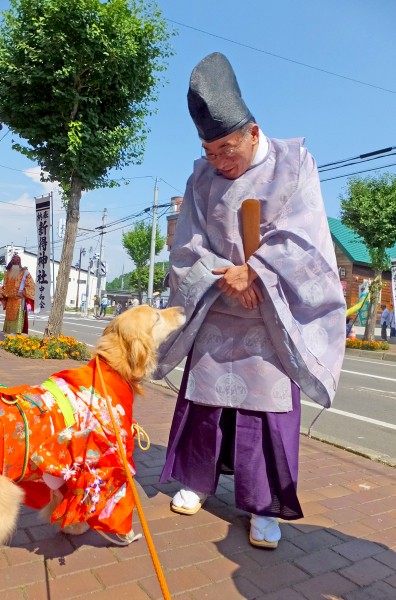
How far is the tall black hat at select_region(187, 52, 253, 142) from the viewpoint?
8.25ft

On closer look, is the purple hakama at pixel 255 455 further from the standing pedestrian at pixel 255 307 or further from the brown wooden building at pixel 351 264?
the brown wooden building at pixel 351 264

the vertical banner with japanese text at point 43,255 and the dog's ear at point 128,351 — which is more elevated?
the vertical banner with japanese text at point 43,255

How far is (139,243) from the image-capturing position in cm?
4509

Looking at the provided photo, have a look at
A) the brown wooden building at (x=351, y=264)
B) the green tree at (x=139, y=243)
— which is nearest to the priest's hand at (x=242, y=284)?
the brown wooden building at (x=351, y=264)

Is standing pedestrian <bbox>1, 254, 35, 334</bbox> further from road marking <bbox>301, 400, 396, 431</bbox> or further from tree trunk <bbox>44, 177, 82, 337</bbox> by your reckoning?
road marking <bbox>301, 400, 396, 431</bbox>

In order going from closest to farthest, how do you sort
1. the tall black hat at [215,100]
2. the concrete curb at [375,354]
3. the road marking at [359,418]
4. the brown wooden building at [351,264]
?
1. the tall black hat at [215,100]
2. the road marking at [359,418]
3. the concrete curb at [375,354]
4. the brown wooden building at [351,264]

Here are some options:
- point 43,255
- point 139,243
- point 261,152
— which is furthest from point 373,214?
point 139,243

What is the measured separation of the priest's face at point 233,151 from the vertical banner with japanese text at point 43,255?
874 centimetres

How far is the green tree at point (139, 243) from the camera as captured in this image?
4494 cm

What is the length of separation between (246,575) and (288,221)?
1.77 metres

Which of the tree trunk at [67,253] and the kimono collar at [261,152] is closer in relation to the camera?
the kimono collar at [261,152]

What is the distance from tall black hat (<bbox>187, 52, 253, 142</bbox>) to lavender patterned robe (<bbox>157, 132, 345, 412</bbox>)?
288 millimetres

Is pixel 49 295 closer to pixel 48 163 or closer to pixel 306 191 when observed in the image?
pixel 48 163

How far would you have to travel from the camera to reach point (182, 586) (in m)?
2.20
